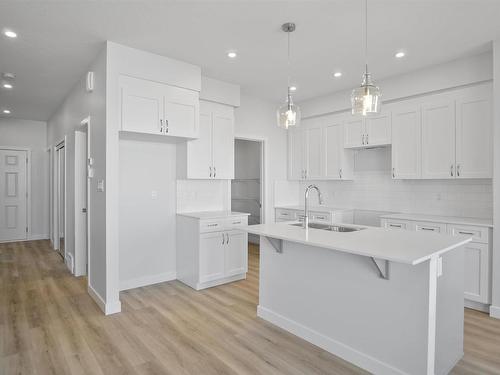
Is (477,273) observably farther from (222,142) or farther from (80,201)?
(80,201)

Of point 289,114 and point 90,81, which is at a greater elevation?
point 90,81

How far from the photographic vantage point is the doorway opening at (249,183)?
6.86 meters

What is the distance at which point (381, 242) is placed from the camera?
2250 mm

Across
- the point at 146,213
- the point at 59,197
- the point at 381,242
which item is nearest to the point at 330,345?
the point at 381,242

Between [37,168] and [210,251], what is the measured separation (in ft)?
18.5

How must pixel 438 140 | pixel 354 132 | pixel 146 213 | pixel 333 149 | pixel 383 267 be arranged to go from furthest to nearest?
pixel 333 149, pixel 354 132, pixel 146 213, pixel 438 140, pixel 383 267

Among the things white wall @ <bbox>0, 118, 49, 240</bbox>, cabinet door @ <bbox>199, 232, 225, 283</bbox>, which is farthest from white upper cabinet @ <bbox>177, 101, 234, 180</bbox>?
white wall @ <bbox>0, 118, 49, 240</bbox>

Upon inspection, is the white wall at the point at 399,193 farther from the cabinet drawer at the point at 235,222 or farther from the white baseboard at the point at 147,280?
the white baseboard at the point at 147,280

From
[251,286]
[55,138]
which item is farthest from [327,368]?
[55,138]

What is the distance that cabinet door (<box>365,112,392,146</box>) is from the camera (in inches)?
175

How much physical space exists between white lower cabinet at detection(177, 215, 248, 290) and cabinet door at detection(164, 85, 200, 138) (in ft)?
3.62

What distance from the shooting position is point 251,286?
13.5ft

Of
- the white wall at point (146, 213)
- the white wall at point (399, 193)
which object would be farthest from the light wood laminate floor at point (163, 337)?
the white wall at point (399, 193)

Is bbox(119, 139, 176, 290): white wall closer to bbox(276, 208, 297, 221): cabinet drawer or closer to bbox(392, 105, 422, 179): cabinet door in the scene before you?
bbox(276, 208, 297, 221): cabinet drawer
